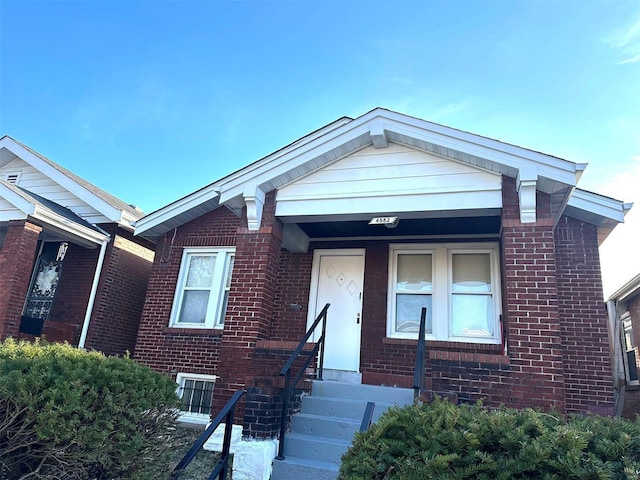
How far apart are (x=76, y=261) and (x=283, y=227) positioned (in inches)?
215

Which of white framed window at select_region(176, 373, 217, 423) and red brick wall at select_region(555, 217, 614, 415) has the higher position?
red brick wall at select_region(555, 217, 614, 415)

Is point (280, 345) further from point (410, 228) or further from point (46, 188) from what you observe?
point (46, 188)

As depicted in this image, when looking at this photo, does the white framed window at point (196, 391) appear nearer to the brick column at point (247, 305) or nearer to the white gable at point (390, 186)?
the brick column at point (247, 305)

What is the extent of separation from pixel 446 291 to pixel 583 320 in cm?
205

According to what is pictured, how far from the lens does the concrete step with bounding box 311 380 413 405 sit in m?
6.00

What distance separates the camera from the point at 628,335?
11.9m

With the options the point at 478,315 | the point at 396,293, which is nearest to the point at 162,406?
the point at 396,293

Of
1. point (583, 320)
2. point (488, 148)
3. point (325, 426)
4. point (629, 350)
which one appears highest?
point (488, 148)

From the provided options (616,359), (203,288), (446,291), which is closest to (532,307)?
(446,291)

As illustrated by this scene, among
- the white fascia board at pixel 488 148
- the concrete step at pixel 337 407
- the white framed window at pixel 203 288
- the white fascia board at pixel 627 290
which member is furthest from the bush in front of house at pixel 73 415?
the white fascia board at pixel 627 290

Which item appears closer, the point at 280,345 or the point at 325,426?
the point at 325,426

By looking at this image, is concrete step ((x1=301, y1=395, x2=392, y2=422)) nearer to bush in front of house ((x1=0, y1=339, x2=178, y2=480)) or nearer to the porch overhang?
bush in front of house ((x1=0, y1=339, x2=178, y2=480))

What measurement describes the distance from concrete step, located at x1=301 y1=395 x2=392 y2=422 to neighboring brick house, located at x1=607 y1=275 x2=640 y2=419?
6.93 m

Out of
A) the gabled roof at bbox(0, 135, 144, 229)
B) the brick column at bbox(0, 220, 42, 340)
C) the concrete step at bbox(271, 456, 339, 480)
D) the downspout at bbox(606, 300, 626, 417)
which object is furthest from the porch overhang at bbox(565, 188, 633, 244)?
the brick column at bbox(0, 220, 42, 340)
